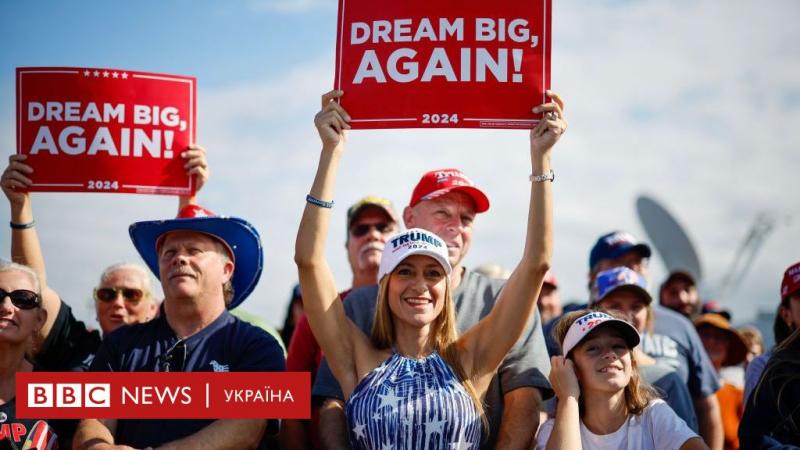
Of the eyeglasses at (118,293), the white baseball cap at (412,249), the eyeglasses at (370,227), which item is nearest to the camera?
the white baseball cap at (412,249)

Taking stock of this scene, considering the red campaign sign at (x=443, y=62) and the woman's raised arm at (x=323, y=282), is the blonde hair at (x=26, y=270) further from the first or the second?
the red campaign sign at (x=443, y=62)

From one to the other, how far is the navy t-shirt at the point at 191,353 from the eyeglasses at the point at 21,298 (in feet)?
1.59

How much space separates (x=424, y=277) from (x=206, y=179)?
2.09 metres

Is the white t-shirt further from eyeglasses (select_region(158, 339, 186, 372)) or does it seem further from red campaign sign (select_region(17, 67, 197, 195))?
red campaign sign (select_region(17, 67, 197, 195))

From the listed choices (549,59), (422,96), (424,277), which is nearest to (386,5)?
(422,96)

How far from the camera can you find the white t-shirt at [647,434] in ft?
16.1

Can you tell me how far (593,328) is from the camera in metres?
5.17

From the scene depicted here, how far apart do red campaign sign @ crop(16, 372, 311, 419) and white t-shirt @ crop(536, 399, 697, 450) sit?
1359 millimetres

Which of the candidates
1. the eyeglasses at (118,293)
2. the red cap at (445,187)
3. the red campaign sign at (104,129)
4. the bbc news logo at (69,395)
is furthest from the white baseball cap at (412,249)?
the eyeglasses at (118,293)

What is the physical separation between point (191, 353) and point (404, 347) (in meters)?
1.16

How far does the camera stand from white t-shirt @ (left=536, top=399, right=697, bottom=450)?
4895 millimetres

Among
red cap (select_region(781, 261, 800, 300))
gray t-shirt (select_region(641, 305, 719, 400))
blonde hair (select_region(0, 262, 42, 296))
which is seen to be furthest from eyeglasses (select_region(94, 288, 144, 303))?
red cap (select_region(781, 261, 800, 300))

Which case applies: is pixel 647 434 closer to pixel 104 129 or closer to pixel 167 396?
pixel 167 396

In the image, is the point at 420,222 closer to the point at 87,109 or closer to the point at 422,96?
the point at 422,96
